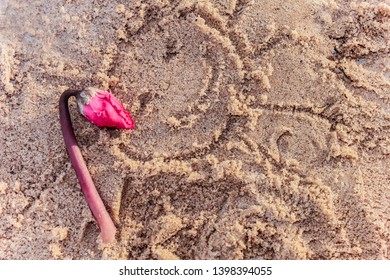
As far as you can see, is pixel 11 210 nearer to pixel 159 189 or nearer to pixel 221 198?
pixel 159 189

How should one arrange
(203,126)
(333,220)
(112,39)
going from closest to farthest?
(333,220) < (203,126) < (112,39)

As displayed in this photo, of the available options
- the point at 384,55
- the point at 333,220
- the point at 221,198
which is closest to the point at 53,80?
the point at 221,198

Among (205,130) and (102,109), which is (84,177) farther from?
(205,130)

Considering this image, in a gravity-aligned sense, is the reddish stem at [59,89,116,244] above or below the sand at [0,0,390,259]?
below

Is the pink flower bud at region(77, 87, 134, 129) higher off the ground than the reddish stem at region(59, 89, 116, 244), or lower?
higher

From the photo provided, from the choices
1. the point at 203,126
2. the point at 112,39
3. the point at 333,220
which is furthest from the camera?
the point at 112,39
